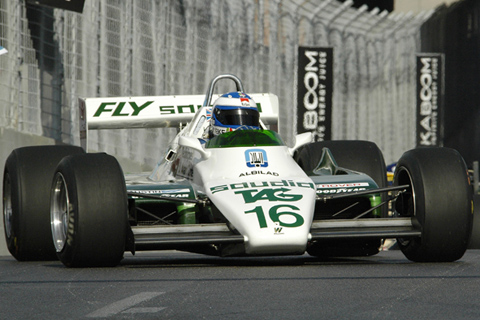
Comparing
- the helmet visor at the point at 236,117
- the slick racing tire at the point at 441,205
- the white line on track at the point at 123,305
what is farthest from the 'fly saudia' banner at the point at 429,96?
the white line on track at the point at 123,305

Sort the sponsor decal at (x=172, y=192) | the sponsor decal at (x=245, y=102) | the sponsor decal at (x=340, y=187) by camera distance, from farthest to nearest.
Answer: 1. the sponsor decal at (x=245, y=102)
2. the sponsor decal at (x=340, y=187)
3. the sponsor decal at (x=172, y=192)

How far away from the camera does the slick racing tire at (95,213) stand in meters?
7.64

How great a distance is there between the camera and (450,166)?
825cm

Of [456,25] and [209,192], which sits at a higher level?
[456,25]

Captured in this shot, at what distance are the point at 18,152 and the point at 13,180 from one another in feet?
0.84

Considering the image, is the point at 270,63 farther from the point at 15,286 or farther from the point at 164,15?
the point at 15,286

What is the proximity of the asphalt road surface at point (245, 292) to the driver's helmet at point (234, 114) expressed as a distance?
5.97 ft

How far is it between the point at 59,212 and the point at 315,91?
853 inches

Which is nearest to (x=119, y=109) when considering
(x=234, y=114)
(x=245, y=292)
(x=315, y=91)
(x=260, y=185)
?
(x=234, y=114)

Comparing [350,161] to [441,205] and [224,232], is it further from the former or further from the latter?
[224,232]

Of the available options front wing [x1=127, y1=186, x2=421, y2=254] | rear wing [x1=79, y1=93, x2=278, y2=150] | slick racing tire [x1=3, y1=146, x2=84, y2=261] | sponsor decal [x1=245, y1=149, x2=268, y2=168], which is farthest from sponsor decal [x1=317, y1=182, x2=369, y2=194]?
rear wing [x1=79, y1=93, x2=278, y2=150]

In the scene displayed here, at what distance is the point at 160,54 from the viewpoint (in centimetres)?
2064

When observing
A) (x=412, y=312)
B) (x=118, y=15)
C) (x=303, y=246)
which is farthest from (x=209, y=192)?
(x=118, y=15)

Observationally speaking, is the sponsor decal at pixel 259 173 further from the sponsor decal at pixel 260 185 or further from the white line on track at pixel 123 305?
the white line on track at pixel 123 305
